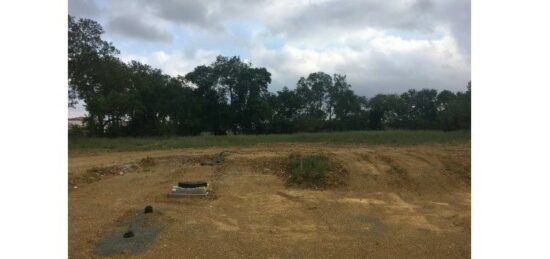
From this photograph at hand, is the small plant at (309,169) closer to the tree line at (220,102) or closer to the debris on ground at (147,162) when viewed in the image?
the debris on ground at (147,162)

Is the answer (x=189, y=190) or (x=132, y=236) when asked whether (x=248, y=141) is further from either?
(x=132, y=236)

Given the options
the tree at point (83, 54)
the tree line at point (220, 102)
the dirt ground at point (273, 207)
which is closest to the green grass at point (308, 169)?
the dirt ground at point (273, 207)

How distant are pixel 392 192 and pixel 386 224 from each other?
2.89m

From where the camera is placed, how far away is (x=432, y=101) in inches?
1654

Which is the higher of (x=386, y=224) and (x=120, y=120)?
(x=120, y=120)

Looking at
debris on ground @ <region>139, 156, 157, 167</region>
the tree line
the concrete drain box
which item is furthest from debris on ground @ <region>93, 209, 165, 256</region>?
the tree line

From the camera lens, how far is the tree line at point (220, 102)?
989 inches

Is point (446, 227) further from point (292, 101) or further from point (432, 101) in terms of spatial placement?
point (432, 101)

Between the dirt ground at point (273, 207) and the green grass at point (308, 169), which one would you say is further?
the green grass at point (308, 169)

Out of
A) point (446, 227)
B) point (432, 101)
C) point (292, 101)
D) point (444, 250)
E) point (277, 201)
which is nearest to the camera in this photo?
point (444, 250)

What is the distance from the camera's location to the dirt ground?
5707 mm

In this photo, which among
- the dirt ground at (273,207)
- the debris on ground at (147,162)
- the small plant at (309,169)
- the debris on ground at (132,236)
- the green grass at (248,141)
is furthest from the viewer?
the green grass at (248,141)

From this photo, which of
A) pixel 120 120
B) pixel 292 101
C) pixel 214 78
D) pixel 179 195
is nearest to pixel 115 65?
pixel 120 120

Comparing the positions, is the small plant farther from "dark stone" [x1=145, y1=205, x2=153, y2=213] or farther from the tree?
the tree
